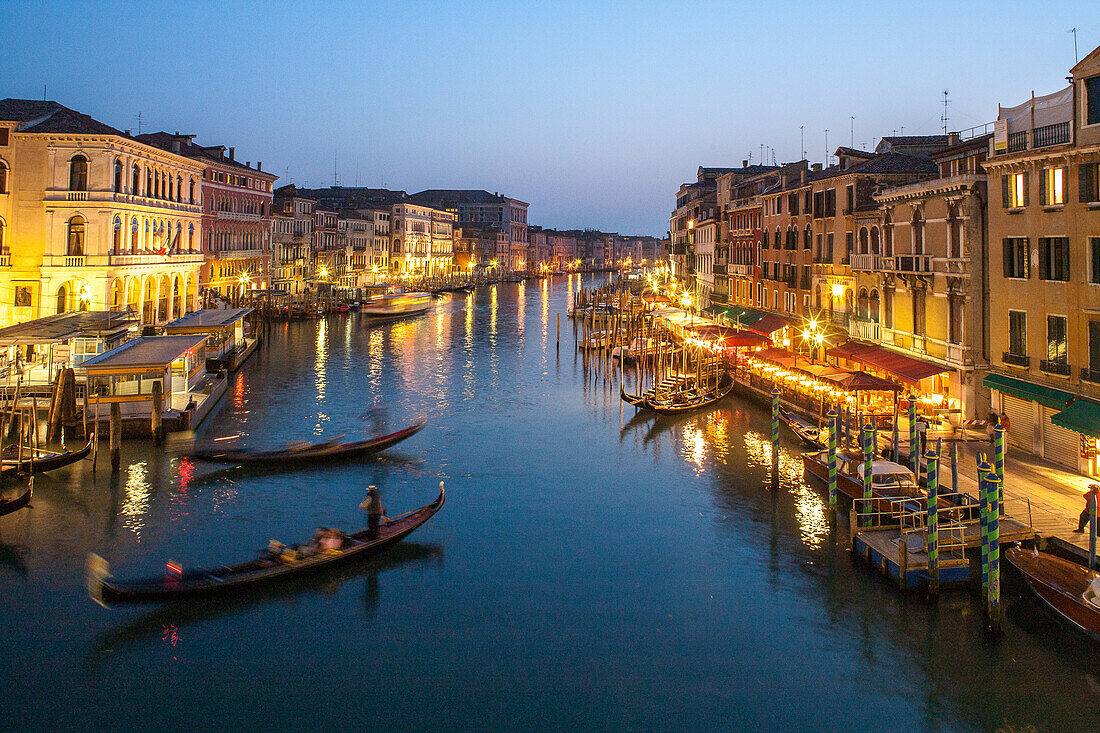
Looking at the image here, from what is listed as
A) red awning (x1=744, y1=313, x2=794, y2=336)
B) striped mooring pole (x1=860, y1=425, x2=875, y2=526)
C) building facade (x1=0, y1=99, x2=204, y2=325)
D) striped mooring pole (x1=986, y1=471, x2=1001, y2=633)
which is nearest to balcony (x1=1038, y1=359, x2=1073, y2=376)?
striped mooring pole (x1=860, y1=425, x2=875, y2=526)

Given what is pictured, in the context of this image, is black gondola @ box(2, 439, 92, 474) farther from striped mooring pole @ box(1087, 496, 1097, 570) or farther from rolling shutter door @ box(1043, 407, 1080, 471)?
rolling shutter door @ box(1043, 407, 1080, 471)

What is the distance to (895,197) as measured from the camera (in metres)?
24.3

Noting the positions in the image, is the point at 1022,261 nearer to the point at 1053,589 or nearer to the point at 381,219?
the point at 1053,589

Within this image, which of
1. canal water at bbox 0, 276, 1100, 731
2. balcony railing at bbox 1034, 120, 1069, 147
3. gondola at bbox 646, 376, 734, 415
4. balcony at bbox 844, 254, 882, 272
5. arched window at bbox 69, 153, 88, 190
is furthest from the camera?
arched window at bbox 69, 153, 88, 190

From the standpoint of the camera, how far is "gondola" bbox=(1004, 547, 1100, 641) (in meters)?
11.5

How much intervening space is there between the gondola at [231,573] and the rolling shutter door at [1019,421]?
44.7ft

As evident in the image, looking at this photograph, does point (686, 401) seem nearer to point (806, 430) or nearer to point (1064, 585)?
point (806, 430)

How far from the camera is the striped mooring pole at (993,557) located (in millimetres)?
11648

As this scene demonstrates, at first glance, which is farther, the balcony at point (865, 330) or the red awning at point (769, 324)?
the red awning at point (769, 324)

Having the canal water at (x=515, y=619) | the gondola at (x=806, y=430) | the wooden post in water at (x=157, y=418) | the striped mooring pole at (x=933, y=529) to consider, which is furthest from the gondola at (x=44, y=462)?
the gondola at (x=806, y=430)

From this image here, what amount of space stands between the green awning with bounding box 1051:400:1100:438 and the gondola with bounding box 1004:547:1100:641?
128 inches

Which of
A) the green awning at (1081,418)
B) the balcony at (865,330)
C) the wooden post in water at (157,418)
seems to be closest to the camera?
the green awning at (1081,418)

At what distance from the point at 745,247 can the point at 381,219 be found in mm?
56210

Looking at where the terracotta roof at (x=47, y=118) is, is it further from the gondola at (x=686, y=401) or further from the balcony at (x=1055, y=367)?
the balcony at (x=1055, y=367)
